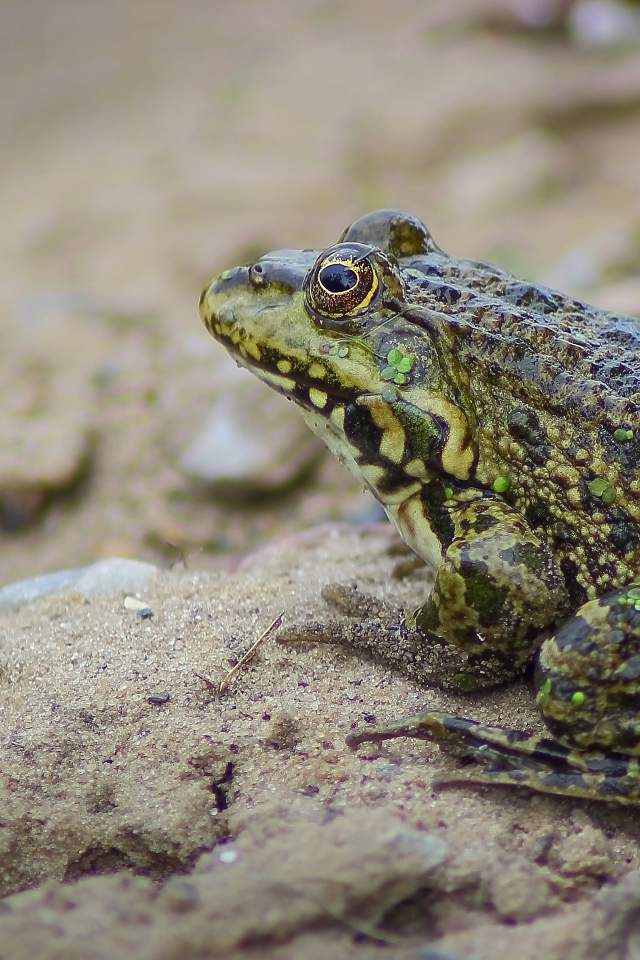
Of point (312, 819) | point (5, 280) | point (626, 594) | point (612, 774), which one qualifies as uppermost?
point (5, 280)

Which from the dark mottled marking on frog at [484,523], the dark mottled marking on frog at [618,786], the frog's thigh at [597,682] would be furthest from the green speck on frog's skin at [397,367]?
the dark mottled marking on frog at [618,786]

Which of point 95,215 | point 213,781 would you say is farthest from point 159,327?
point 213,781

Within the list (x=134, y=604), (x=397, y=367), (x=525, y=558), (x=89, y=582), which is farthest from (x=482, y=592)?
(x=89, y=582)

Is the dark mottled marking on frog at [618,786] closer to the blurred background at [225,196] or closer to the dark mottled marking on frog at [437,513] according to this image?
the dark mottled marking on frog at [437,513]

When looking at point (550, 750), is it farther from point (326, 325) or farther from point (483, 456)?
point (326, 325)

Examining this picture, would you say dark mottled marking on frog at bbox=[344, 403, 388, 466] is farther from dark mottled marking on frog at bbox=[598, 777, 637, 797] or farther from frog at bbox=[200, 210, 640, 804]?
dark mottled marking on frog at bbox=[598, 777, 637, 797]

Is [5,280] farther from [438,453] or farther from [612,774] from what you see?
[612,774]

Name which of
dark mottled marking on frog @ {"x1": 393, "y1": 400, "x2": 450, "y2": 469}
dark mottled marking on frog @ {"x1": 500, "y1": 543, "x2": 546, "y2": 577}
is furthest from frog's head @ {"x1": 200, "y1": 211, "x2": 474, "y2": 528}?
dark mottled marking on frog @ {"x1": 500, "y1": 543, "x2": 546, "y2": 577}
